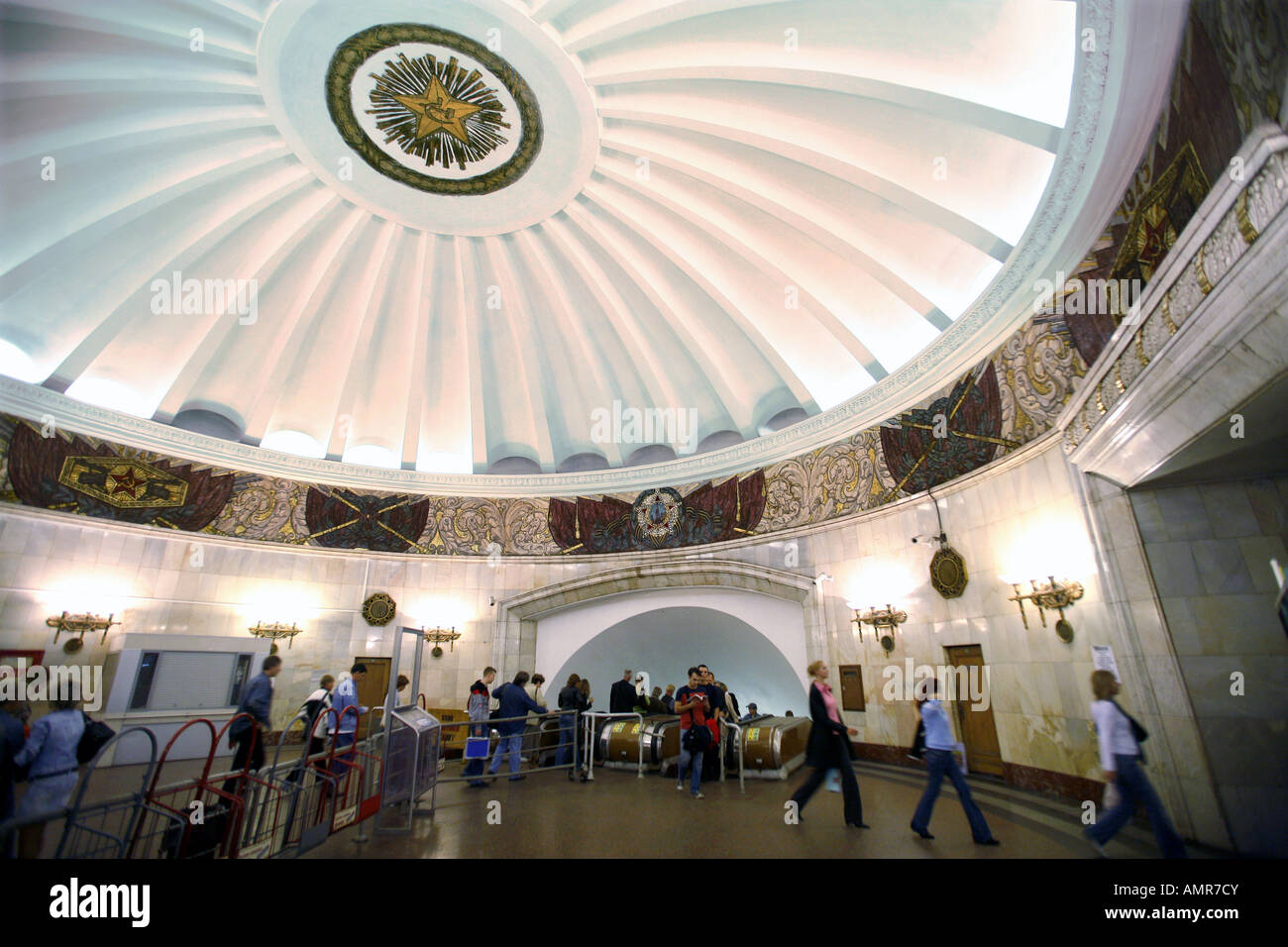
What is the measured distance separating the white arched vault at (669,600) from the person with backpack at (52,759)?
366 inches

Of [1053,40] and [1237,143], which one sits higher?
[1053,40]

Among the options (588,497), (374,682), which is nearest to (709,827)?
(588,497)

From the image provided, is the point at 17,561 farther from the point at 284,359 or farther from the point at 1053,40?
the point at 1053,40

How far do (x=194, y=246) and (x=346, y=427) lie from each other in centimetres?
443

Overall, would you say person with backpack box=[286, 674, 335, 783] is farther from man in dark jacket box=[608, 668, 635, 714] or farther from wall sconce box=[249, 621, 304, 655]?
wall sconce box=[249, 621, 304, 655]

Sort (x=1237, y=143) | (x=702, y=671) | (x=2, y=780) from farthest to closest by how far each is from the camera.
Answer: (x=702, y=671) < (x=1237, y=143) < (x=2, y=780)

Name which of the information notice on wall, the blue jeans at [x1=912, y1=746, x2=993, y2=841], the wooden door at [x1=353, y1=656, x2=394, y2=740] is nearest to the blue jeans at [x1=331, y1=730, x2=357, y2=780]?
the blue jeans at [x1=912, y1=746, x2=993, y2=841]

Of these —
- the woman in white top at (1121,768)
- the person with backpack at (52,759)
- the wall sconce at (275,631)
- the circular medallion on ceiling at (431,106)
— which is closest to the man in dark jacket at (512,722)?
the person with backpack at (52,759)

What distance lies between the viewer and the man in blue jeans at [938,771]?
4.20 m

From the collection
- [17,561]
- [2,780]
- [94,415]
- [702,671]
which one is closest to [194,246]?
[94,415]

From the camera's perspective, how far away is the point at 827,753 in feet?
15.3

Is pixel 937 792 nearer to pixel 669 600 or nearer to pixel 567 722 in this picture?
pixel 567 722

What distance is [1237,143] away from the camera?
3592 millimetres
